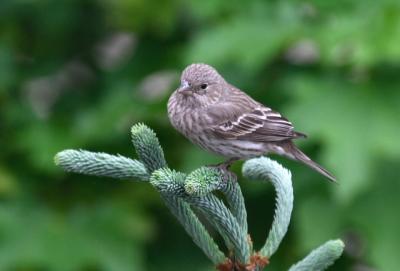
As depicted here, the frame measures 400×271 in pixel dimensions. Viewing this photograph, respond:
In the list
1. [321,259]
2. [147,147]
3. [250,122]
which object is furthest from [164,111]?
[321,259]

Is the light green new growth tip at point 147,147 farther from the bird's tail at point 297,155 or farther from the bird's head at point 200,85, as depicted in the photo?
the bird's tail at point 297,155

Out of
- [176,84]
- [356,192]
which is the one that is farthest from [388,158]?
[176,84]

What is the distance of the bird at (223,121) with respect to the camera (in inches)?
170

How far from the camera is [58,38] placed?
7488 millimetres

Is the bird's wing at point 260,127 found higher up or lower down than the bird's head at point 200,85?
lower down

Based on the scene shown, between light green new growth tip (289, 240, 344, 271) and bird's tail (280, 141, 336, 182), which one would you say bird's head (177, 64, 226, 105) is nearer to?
bird's tail (280, 141, 336, 182)

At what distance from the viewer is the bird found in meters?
4.31

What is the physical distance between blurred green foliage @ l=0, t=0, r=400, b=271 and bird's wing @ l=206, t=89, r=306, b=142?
94 cm

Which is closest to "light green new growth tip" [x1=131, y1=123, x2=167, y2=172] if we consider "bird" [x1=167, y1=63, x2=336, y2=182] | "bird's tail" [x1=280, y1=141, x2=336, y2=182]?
"bird" [x1=167, y1=63, x2=336, y2=182]

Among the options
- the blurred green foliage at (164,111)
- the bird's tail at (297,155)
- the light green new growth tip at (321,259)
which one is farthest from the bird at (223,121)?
the light green new growth tip at (321,259)

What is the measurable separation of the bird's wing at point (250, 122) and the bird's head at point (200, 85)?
0.24 ft

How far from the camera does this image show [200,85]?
4.46 m

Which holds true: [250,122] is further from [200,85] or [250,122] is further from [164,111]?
[164,111]

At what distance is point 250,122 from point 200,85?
37 cm
